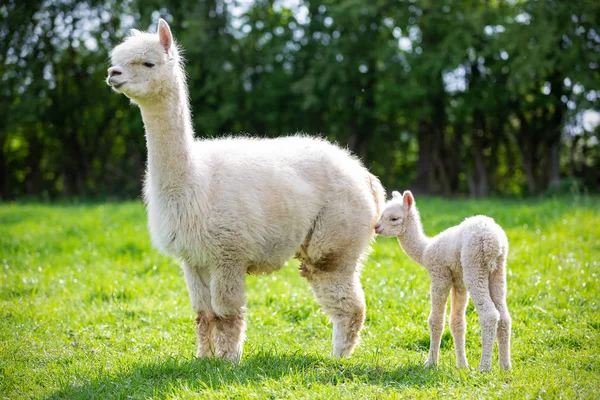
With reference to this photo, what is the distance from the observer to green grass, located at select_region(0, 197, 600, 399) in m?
4.68

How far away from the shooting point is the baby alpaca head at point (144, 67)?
5246 millimetres

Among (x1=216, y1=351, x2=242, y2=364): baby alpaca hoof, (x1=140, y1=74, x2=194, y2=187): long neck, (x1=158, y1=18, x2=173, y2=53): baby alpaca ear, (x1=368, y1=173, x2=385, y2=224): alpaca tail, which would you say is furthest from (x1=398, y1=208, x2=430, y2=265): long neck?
(x1=158, y1=18, x2=173, y2=53): baby alpaca ear

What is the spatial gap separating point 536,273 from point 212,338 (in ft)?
13.7

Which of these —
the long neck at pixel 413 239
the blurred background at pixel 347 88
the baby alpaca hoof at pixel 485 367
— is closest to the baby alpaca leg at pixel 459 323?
the baby alpaca hoof at pixel 485 367

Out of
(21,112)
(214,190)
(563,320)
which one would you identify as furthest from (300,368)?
(21,112)

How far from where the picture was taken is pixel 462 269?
17.2 feet

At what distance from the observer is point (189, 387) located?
15.2 ft

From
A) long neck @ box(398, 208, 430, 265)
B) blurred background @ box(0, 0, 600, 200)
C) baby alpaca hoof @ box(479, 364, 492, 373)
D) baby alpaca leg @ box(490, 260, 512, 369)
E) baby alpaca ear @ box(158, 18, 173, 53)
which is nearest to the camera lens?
baby alpaca hoof @ box(479, 364, 492, 373)

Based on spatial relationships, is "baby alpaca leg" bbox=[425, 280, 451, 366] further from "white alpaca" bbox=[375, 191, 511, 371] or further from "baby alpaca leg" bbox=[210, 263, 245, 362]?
"baby alpaca leg" bbox=[210, 263, 245, 362]

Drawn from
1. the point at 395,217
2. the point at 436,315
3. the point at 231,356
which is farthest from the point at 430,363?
the point at 231,356

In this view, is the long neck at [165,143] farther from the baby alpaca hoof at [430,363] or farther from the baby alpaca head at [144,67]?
the baby alpaca hoof at [430,363]

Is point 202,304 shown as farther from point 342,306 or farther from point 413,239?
point 413,239

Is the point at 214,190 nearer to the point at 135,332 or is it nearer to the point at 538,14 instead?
the point at 135,332

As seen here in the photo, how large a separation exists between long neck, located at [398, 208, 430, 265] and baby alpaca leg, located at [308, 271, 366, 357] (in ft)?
1.94
